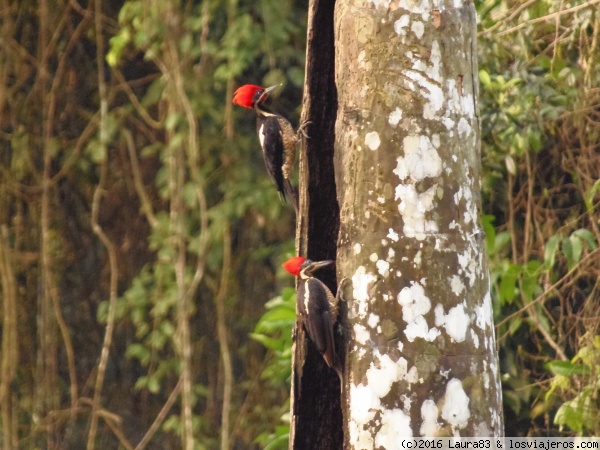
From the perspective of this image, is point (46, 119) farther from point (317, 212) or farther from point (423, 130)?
point (423, 130)

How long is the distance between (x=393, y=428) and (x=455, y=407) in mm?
178

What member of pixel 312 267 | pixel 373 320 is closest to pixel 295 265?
pixel 312 267

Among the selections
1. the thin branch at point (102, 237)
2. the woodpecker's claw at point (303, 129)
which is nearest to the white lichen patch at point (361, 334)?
the woodpecker's claw at point (303, 129)

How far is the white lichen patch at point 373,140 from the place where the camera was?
295cm

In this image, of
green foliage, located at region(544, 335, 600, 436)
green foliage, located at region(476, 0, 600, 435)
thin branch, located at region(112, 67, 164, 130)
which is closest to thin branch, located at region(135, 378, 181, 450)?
thin branch, located at region(112, 67, 164, 130)

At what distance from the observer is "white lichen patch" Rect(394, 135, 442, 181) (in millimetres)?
2875

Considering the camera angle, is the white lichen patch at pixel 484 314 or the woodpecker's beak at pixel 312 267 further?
the woodpecker's beak at pixel 312 267

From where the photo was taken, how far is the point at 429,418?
9.31ft

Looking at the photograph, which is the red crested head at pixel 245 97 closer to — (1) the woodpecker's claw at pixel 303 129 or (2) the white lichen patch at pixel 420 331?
(1) the woodpecker's claw at pixel 303 129

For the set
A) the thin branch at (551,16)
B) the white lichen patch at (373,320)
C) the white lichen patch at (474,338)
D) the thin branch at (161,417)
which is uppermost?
the thin branch at (551,16)

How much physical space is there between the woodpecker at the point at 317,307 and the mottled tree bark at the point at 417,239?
0.10m

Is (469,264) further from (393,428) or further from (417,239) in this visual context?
(393,428)

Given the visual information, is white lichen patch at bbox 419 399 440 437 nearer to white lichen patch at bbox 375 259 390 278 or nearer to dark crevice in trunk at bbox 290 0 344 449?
white lichen patch at bbox 375 259 390 278

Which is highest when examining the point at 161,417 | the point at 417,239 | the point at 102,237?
the point at 102,237
